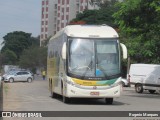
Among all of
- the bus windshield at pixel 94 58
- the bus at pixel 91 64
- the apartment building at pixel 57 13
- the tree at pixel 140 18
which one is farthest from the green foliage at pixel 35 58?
the bus windshield at pixel 94 58

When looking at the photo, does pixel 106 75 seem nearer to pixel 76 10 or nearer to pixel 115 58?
pixel 115 58

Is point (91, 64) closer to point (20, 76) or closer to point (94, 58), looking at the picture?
point (94, 58)

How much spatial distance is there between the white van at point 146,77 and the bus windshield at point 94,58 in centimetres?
1474

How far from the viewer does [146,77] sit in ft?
126

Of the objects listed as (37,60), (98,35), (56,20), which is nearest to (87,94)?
(98,35)

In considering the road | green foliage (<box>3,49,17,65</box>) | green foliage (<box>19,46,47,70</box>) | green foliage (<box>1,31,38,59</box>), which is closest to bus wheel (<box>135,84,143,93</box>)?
the road

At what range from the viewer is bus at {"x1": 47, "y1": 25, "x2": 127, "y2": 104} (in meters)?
22.3

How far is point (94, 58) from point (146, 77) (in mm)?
16384

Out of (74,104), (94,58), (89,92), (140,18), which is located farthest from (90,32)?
(140,18)

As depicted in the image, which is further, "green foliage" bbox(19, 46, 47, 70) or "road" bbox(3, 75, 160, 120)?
"green foliage" bbox(19, 46, 47, 70)

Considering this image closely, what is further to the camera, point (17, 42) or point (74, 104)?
point (17, 42)

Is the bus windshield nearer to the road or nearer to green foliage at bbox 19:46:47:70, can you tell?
the road

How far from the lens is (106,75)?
74.0 feet

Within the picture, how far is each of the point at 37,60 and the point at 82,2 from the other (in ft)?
101
